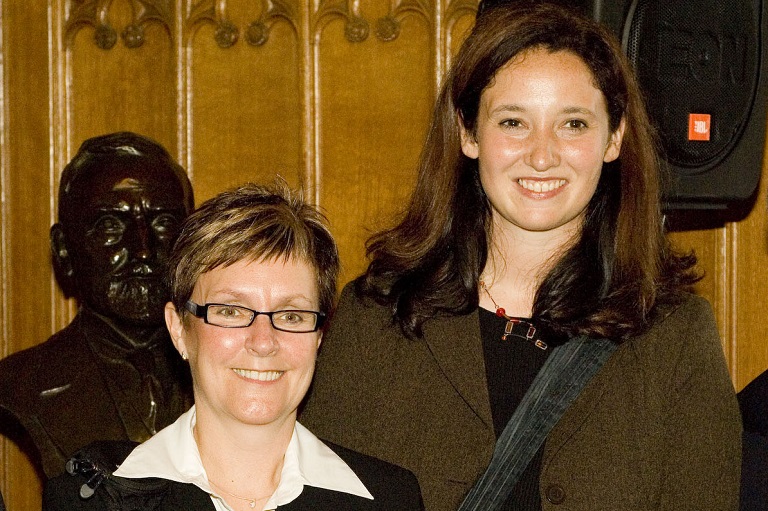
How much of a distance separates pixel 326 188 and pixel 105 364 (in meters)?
0.96

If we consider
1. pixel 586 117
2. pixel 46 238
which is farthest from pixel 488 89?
pixel 46 238

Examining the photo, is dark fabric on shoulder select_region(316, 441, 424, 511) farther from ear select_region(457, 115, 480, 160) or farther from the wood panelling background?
the wood panelling background

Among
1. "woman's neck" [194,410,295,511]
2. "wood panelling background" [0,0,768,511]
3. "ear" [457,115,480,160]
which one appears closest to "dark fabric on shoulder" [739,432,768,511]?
"ear" [457,115,480,160]

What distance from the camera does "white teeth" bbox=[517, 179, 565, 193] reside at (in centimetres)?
225

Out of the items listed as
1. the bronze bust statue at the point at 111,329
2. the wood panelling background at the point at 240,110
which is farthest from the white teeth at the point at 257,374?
the wood panelling background at the point at 240,110

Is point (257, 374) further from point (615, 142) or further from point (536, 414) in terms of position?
point (615, 142)

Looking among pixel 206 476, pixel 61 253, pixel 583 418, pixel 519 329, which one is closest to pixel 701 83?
pixel 519 329

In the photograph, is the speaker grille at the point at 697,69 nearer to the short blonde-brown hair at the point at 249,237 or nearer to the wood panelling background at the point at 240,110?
the wood panelling background at the point at 240,110

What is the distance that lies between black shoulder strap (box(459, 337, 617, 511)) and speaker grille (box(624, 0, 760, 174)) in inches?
22.8

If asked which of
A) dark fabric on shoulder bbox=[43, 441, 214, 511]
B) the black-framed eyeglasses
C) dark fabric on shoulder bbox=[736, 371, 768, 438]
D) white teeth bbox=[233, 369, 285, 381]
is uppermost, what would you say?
the black-framed eyeglasses

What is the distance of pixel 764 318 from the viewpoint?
334 centimetres

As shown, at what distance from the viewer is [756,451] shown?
2.19 m

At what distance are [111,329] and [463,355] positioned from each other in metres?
1.01

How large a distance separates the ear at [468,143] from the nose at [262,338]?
26.9 inches
